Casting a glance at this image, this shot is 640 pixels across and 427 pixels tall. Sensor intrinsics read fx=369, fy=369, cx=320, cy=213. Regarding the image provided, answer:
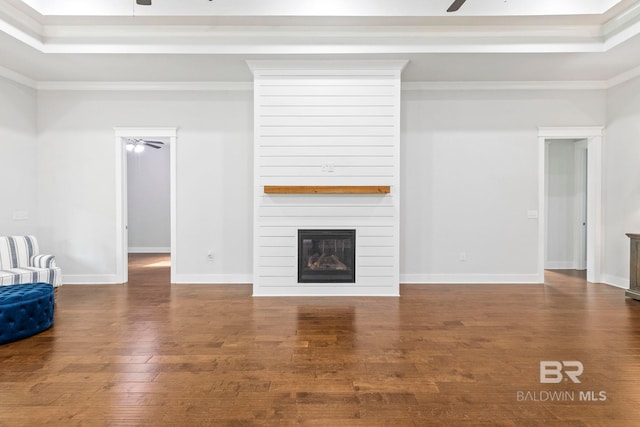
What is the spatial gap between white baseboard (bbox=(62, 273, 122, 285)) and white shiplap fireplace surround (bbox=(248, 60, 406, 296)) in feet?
8.23

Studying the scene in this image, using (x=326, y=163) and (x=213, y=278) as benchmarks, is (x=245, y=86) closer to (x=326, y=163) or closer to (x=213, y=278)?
(x=326, y=163)

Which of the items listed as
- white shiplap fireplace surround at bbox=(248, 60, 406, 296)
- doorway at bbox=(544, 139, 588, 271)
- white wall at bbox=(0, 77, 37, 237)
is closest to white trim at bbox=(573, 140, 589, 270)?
doorway at bbox=(544, 139, 588, 271)

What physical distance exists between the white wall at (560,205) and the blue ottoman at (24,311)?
790 centimetres

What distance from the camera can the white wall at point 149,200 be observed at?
9602 mm

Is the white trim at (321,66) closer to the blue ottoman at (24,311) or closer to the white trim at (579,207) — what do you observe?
the blue ottoman at (24,311)

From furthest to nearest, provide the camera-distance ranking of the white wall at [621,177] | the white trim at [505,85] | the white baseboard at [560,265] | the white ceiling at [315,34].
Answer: the white baseboard at [560,265]
the white trim at [505,85]
the white wall at [621,177]
the white ceiling at [315,34]

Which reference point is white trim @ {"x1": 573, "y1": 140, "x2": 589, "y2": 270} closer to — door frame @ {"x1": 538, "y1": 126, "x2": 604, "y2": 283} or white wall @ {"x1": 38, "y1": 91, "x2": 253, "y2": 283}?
door frame @ {"x1": 538, "y1": 126, "x2": 604, "y2": 283}

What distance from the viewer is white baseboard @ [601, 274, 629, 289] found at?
532 cm

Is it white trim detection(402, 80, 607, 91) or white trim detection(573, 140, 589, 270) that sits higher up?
white trim detection(402, 80, 607, 91)

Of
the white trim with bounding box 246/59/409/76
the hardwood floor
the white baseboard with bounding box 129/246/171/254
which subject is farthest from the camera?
the white baseboard with bounding box 129/246/171/254

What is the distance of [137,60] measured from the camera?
475cm

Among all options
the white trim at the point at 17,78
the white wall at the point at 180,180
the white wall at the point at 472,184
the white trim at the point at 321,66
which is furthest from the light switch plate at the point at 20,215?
the white wall at the point at 472,184

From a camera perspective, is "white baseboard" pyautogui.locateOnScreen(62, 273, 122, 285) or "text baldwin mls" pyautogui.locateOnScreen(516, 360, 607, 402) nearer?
"text baldwin mls" pyautogui.locateOnScreen(516, 360, 607, 402)

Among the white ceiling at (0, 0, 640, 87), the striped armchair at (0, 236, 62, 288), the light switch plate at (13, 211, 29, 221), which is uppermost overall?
the white ceiling at (0, 0, 640, 87)
